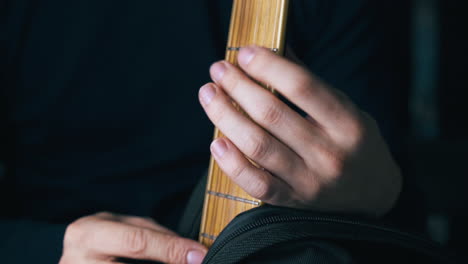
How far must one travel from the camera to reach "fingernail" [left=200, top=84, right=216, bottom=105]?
16.9 inches

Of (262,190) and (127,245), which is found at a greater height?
(262,190)

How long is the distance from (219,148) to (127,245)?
18cm

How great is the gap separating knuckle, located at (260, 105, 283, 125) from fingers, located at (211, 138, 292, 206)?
1.9 inches

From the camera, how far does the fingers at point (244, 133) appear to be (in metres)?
0.42

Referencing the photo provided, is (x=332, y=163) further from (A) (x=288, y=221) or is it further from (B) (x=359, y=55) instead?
(B) (x=359, y=55)

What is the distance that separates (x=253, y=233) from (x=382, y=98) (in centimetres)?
46

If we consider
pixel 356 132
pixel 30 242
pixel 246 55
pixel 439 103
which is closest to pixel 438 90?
pixel 439 103

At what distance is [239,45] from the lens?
1.61 ft

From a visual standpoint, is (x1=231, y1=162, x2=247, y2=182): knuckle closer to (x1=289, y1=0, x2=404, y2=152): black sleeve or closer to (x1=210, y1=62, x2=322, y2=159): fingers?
(x1=210, y1=62, x2=322, y2=159): fingers

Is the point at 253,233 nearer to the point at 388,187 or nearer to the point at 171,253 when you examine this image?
the point at 171,253

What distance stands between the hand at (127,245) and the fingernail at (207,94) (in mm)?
188

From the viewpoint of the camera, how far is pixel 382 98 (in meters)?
0.73

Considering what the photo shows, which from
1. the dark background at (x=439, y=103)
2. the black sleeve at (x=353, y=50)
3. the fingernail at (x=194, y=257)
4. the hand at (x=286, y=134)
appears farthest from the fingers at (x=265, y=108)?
the dark background at (x=439, y=103)

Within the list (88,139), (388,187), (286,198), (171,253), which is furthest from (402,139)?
Result: (88,139)
